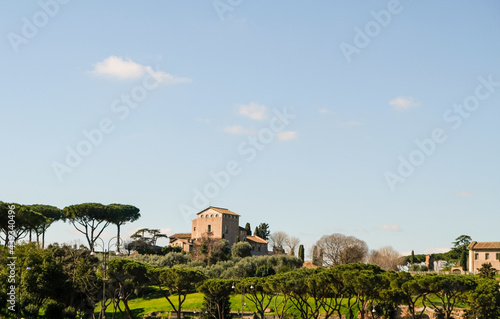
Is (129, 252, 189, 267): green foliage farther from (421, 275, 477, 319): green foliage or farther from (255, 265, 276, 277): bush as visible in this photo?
(421, 275, 477, 319): green foliage

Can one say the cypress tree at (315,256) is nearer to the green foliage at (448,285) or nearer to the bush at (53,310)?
the green foliage at (448,285)

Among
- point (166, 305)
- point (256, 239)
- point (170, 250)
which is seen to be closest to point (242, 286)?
point (166, 305)

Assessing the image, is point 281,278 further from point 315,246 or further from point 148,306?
point 315,246

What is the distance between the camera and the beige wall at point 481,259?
3386 inches

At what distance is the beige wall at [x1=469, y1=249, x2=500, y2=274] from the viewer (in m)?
86.0

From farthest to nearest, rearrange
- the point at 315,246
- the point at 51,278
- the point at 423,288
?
the point at 315,246 < the point at 51,278 < the point at 423,288

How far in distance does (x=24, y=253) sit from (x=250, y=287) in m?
21.2

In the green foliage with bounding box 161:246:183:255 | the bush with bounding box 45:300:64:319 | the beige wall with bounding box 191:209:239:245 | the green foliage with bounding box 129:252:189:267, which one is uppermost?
the beige wall with bounding box 191:209:239:245

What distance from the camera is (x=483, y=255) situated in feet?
286

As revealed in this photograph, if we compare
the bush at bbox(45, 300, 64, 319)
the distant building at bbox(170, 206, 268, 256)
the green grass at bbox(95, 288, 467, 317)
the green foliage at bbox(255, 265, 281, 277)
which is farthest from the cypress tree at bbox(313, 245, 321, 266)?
the bush at bbox(45, 300, 64, 319)

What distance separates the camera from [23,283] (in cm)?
5147

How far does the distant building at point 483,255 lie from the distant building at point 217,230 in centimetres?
4147

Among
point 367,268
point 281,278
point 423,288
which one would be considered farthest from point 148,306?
point 423,288

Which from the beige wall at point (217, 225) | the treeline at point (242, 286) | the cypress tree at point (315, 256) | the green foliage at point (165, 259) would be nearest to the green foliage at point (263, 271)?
the green foliage at point (165, 259)
